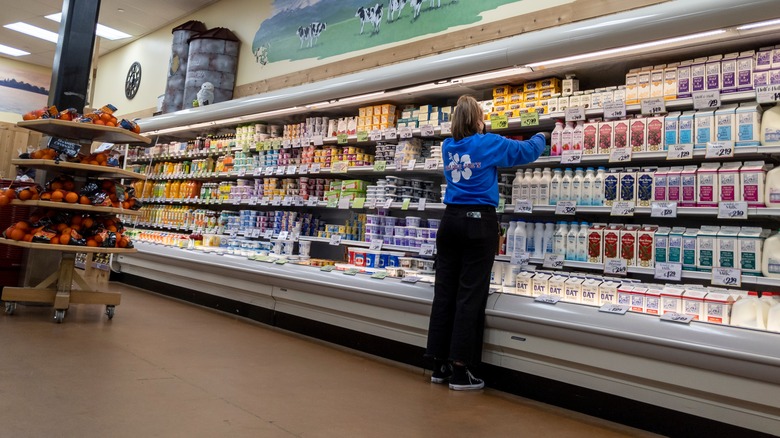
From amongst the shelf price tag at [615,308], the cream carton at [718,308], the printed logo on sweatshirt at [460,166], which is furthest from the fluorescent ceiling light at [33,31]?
the cream carton at [718,308]

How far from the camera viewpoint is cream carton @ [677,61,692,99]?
3.17 meters

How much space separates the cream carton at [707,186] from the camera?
2.97 meters

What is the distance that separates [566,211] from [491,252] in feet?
1.79

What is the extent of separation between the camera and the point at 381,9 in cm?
601

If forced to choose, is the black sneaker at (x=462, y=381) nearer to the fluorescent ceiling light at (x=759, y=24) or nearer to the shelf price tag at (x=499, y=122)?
the shelf price tag at (x=499, y=122)

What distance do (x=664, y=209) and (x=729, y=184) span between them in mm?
337

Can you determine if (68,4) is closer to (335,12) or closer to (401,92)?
(335,12)

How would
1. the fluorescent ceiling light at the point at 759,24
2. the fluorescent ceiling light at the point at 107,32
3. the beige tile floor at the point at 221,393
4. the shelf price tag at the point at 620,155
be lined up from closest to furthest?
the beige tile floor at the point at 221,393, the fluorescent ceiling light at the point at 759,24, the shelf price tag at the point at 620,155, the fluorescent ceiling light at the point at 107,32

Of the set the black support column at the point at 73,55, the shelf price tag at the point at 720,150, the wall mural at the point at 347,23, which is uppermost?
the wall mural at the point at 347,23

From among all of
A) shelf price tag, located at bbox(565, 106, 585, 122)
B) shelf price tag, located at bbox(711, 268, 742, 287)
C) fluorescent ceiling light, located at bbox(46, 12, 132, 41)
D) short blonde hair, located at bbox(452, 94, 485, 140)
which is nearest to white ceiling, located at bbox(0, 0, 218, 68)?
fluorescent ceiling light, located at bbox(46, 12, 132, 41)

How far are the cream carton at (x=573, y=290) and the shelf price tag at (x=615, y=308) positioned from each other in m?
0.22

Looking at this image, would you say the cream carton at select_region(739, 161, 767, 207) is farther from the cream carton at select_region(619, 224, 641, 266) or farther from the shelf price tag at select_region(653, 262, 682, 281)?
the cream carton at select_region(619, 224, 641, 266)

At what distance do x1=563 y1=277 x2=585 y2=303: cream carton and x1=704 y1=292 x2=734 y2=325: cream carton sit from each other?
0.66 metres

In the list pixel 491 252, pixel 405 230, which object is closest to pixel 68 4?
pixel 405 230
